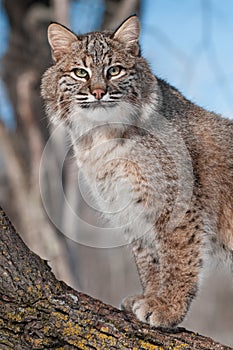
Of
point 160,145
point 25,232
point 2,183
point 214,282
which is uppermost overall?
point 2,183

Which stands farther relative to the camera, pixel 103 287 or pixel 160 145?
pixel 103 287

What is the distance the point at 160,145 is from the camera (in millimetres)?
4492

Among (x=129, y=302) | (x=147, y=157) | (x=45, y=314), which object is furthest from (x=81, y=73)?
(x=45, y=314)

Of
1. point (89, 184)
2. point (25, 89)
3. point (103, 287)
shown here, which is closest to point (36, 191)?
point (25, 89)

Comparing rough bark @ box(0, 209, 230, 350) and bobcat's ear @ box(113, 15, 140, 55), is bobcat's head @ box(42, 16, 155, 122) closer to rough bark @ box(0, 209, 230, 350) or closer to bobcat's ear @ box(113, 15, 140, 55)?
bobcat's ear @ box(113, 15, 140, 55)

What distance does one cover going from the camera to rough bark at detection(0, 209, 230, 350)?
3.33m

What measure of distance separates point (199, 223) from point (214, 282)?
9424 millimetres

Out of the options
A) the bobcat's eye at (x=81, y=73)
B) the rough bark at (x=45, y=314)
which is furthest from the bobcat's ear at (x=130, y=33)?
the rough bark at (x=45, y=314)

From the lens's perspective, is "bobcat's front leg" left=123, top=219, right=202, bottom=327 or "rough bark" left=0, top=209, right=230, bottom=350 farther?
"bobcat's front leg" left=123, top=219, right=202, bottom=327

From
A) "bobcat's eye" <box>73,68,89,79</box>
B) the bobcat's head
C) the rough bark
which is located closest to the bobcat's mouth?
the bobcat's head

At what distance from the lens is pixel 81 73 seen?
15.2ft

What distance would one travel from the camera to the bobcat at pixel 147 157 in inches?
171

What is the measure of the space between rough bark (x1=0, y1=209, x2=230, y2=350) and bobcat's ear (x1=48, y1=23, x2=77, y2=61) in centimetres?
183

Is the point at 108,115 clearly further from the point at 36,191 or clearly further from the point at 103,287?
the point at 103,287
